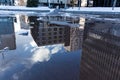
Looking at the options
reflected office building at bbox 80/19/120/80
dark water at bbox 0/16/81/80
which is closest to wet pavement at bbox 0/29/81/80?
dark water at bbox 0/16/81/80

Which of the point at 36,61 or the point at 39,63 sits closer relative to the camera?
the point at 39,63

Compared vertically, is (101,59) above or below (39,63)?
below

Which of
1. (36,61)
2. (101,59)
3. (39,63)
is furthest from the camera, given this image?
(101,59)

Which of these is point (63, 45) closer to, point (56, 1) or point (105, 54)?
point (105, 54)

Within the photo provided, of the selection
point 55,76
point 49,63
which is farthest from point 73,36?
point 55,76

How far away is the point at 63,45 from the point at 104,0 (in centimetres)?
2918

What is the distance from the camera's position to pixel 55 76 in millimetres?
5832

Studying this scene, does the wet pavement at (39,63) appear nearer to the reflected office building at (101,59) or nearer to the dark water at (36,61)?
the dark water at (36,61)

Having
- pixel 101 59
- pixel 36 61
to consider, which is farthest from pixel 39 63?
pixel 101 59

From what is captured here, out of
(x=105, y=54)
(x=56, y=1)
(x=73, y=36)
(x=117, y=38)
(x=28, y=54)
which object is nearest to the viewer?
(x=28, y=54)

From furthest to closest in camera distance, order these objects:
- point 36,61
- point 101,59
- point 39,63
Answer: point 101,59, point 36,61, point 39,63

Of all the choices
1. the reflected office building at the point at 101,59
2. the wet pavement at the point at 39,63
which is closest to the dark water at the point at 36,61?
the wet pavement at the point at 39,63

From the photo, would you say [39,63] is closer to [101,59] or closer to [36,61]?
[36,61]

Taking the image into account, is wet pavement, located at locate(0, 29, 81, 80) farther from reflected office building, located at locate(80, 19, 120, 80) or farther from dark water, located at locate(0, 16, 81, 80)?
reflected office building, located at locate(80, 19, 120, 80)
